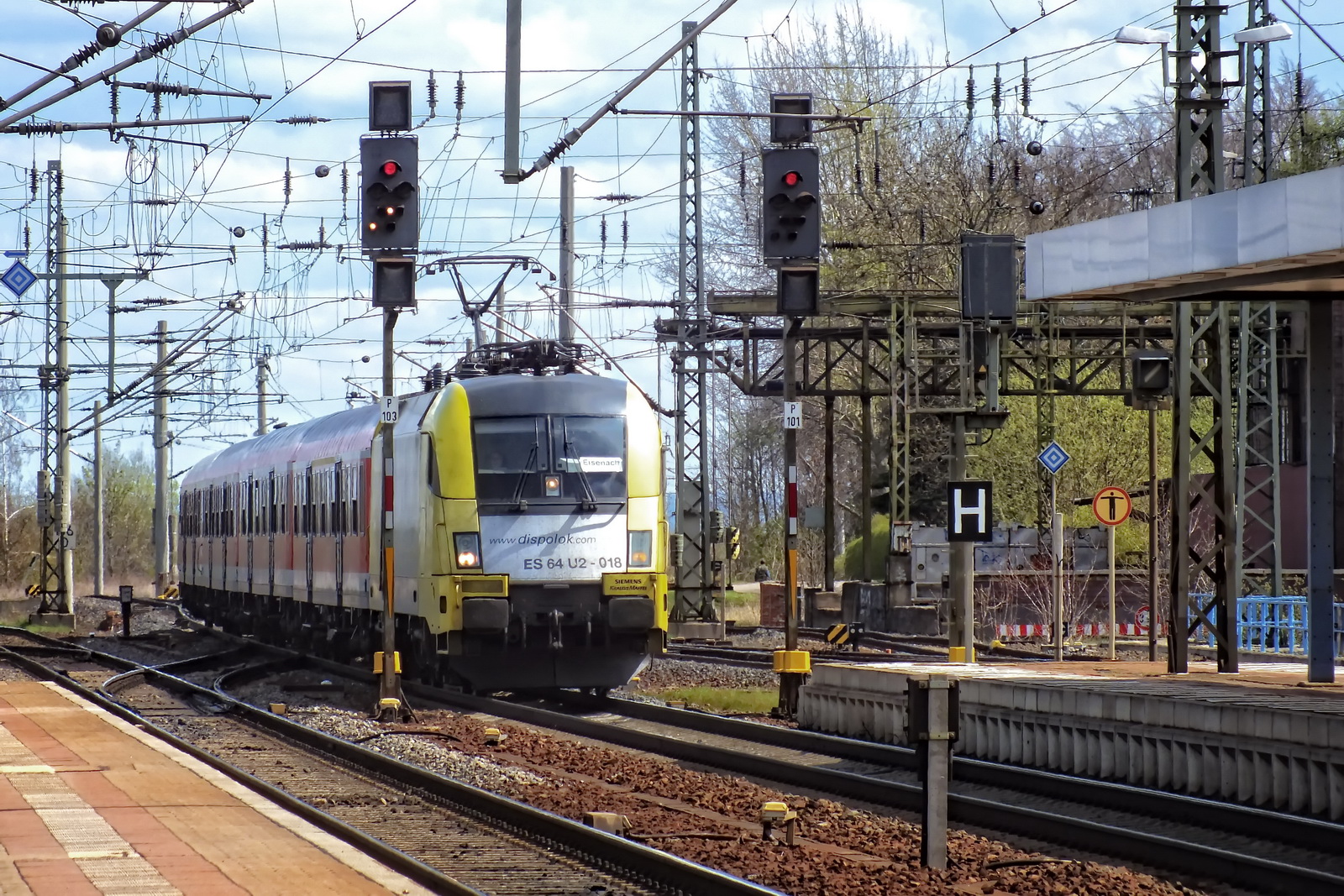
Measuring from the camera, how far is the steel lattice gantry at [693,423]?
1187 inches

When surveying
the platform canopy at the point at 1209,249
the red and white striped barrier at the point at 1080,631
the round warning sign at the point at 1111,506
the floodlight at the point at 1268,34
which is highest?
the floodlight at the point at 1268,34

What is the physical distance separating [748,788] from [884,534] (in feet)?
113

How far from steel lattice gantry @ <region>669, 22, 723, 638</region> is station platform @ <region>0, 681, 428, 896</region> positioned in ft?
57.4

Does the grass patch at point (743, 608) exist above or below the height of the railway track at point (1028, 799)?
below

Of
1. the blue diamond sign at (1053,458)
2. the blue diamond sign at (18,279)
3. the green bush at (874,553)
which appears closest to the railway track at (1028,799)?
the blue diamond sign at (1053,458)

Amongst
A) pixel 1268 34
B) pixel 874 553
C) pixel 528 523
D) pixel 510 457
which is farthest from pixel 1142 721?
pixel 874 553

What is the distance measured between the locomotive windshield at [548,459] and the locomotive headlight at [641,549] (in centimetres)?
45

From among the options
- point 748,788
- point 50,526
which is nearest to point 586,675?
point 748,788

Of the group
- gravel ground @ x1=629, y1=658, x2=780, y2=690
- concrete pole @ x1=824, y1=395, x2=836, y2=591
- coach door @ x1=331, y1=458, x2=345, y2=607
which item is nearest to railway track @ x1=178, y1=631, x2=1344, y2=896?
gravel ground @ x1=629, y1=658, x2=780, y2=690

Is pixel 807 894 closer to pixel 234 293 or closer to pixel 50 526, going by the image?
pixel 234 293

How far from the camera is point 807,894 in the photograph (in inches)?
360

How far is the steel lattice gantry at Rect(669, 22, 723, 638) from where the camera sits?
98.9 ft

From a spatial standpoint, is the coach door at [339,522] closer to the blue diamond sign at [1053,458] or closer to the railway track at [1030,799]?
the railway track at [1030,799]

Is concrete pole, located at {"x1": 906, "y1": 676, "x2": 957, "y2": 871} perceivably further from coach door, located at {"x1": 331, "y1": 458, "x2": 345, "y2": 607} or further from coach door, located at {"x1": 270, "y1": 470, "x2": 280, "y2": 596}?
coach door, located at {"x1": 270, "y1": 470, "x2": 280, "y2": 596}
